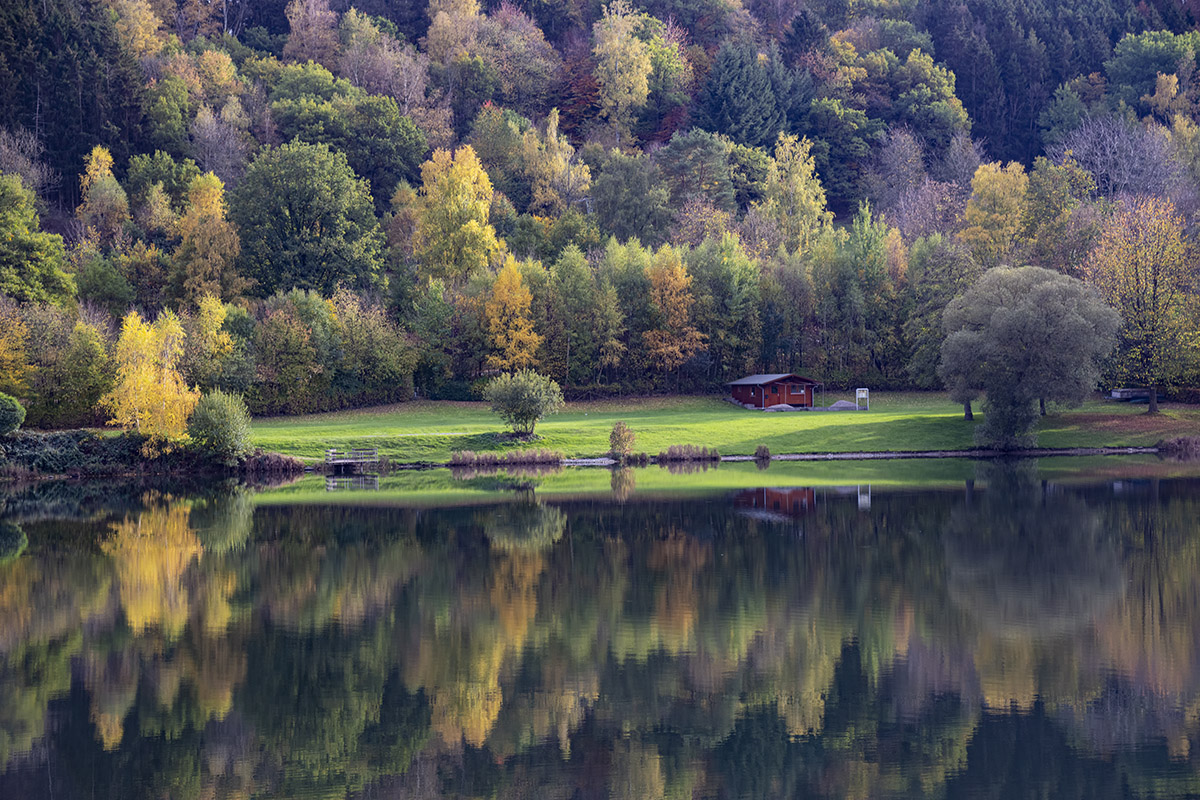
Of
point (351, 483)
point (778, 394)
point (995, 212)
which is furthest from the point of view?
point (995, 212)

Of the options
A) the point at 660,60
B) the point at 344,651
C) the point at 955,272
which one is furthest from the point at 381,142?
the point at 344,651

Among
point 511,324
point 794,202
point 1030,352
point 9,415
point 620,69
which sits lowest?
point 9,415

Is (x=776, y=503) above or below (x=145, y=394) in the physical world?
below

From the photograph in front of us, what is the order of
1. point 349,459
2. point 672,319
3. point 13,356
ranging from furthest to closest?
point 672,319, point 13,356, point 349,459

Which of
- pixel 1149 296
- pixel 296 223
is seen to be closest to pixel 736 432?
pixel 1149 296

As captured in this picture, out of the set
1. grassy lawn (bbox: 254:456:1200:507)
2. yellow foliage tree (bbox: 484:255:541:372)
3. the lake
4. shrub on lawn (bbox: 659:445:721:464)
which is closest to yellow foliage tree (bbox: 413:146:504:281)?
yellow foliage tree (bbox: 484:255:541:372)

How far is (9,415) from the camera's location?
51.6 meters

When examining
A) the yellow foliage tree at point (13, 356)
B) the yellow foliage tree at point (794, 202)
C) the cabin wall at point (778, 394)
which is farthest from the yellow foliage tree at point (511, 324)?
the yellow foliage tree at point (13, 356)

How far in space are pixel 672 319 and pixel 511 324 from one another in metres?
11.3

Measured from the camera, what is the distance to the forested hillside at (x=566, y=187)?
2837 inches

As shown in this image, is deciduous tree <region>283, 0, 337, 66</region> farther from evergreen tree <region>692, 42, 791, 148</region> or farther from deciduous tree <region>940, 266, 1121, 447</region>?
deciduous tree <region>940, 266, 1121, 447</region>

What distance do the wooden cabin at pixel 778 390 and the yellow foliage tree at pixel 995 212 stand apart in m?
18.8

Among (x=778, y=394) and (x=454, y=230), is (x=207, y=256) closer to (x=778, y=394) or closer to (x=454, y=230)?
(x=454, y=230)

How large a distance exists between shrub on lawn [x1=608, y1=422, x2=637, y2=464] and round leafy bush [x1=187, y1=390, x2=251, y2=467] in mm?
17106
